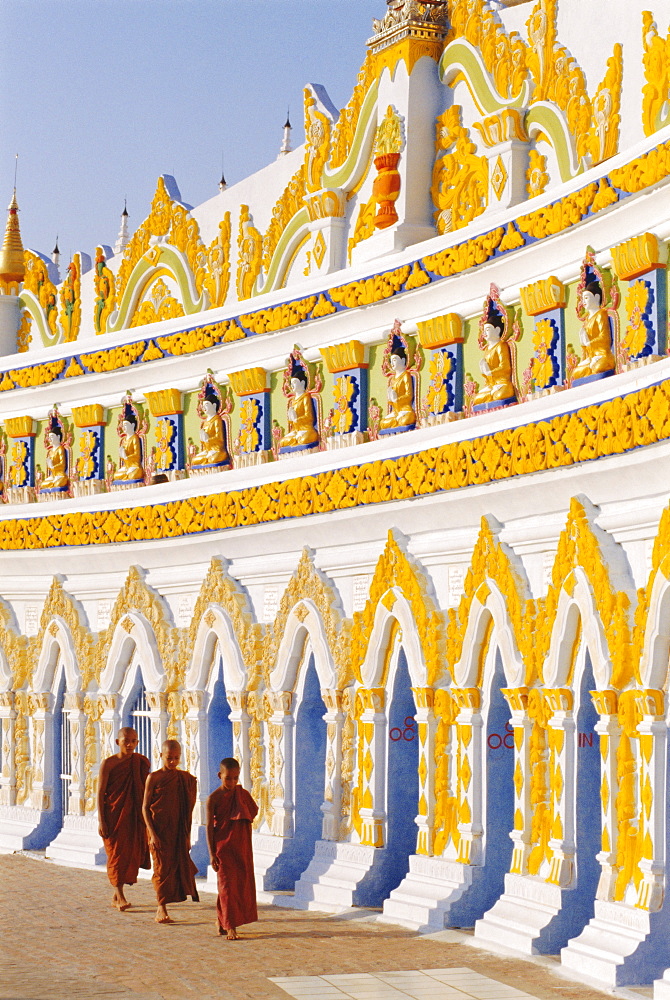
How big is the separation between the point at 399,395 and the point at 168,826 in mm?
4110

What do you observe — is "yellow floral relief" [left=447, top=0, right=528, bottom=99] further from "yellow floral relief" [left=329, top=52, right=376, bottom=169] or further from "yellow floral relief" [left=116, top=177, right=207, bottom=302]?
"yellow floral relief" [left=116, top=177, right=207, bottom=302]

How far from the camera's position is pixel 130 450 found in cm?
1791

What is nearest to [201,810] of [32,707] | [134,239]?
Answer: [32,707]

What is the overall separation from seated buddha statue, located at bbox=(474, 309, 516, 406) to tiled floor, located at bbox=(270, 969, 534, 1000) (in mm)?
4387

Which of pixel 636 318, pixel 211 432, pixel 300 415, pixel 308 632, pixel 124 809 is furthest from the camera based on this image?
pixel 211 432

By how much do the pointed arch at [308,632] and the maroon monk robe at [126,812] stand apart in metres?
1.54

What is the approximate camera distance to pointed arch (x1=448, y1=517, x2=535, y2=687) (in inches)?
472

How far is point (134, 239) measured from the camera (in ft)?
60.1

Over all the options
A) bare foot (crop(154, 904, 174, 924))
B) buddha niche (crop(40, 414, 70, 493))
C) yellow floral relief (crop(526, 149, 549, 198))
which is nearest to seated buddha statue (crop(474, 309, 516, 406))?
yellow floral relief (crop(526, 149, 549, 198))

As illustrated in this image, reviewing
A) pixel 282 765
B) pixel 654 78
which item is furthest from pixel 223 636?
pixel 654 78

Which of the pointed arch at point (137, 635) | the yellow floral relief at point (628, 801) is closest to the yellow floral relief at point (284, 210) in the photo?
the pointed arch at point (137, 635)

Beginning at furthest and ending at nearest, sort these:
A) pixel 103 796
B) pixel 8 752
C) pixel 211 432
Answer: pixel 8 752
pixel 211 432
pixel 103 796

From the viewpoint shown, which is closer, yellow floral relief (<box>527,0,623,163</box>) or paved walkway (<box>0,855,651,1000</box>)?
paved walkway (<box>0,855,651,1000</box>)

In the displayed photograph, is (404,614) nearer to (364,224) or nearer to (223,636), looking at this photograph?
(223,636)
